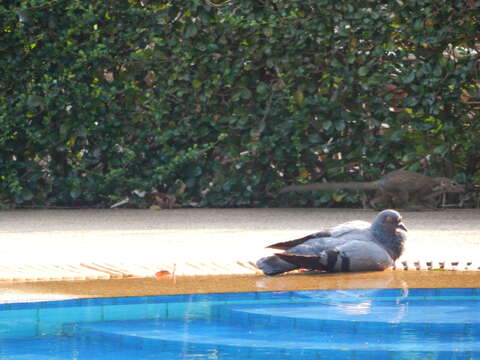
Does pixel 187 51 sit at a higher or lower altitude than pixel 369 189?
higher

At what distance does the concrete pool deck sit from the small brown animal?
154 mm

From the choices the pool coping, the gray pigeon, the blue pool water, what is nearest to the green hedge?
the gray pigeon

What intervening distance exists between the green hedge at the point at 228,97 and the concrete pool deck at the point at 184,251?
0.45 meters

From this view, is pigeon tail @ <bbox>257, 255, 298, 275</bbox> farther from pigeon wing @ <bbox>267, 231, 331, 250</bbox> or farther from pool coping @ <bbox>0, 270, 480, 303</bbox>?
pigeon wing @ <bbox>267, 231, 331, 250</bbox>

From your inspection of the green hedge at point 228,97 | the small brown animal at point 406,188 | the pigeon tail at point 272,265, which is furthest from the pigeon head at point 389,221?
the green hedge at point 228,97

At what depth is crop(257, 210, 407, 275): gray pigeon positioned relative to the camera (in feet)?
19.5

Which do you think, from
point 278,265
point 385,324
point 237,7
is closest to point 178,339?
point 385,324

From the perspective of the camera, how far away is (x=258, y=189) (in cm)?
1044

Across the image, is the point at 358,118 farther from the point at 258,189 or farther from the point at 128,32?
the point at 128,32

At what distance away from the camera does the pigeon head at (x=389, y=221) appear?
5.98 meters

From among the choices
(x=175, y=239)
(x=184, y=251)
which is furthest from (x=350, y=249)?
(x=175, y=239)

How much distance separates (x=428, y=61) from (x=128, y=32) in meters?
2.99

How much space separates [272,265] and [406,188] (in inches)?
158

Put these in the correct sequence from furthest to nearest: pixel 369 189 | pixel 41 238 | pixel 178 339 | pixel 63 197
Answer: pixel 63 197 → pixel 369 189 → pixel 41 238 → pixel 178 339
